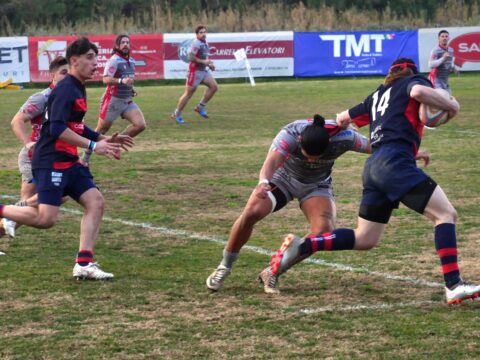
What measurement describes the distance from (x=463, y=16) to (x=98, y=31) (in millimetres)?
19243

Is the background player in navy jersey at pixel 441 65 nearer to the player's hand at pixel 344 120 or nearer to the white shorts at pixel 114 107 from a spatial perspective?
the white shorts at pixel 114 107

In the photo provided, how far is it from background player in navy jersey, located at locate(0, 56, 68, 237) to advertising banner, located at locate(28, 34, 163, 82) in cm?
2744

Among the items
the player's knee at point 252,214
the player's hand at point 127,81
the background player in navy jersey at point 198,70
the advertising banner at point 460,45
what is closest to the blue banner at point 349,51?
the advertising banner at point 460,45

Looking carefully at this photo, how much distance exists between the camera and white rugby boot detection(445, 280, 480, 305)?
265 inches

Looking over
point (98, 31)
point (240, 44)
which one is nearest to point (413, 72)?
point (240, 44)

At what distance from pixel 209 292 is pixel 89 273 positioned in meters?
1.06

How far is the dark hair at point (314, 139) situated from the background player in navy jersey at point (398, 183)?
1.08ft

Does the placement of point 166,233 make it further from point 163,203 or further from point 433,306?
point 433,306

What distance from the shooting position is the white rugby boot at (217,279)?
24.6ft

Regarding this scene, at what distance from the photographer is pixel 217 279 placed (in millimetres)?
7520

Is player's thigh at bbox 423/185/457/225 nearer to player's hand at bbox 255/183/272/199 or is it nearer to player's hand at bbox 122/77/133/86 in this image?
player's hand at bbox 255/183/272/199

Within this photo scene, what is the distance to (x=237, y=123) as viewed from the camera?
21.8m

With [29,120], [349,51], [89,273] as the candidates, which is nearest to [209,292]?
[89,273]

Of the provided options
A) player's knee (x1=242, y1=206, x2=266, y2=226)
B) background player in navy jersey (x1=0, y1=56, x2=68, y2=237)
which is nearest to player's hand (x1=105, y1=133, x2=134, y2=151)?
background player in navy jersey (x1=0, y1=56, x2=68, y2=237)
